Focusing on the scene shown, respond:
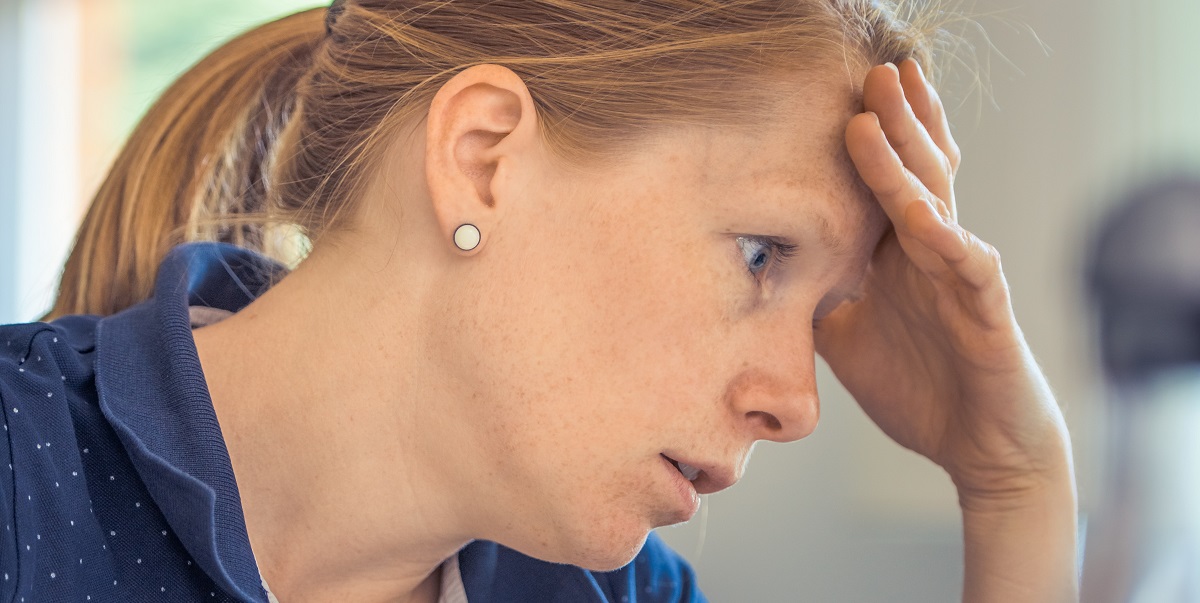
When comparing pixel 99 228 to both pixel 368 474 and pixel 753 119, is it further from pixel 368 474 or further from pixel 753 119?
pixel 753 119

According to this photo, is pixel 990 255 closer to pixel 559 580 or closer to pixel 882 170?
pixel 882 170

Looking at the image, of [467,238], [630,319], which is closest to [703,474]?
[630,319]

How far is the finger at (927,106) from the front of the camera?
831 mm

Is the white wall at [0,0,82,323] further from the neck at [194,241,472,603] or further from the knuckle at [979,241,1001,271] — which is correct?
the knuckle at [979,241,1001,271]

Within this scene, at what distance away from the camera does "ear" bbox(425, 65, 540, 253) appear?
0.73 meters

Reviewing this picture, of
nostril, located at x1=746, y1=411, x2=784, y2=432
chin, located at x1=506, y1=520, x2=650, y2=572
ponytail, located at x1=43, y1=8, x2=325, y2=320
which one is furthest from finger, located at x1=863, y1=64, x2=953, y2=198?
ponytail, located at x1=43, y1=8, x2=325, y2=320

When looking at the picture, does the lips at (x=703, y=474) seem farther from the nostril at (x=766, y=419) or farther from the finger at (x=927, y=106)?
the finger at (x=927, y=106)

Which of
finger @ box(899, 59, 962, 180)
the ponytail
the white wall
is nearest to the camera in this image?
finger @ box(899, 59, 962, 180)

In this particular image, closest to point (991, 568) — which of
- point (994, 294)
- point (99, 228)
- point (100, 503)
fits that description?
point (994, 294)

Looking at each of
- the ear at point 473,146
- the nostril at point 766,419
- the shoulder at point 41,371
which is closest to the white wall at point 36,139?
the shoulder at point 41,371

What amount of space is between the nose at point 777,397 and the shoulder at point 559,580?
0.87 feet

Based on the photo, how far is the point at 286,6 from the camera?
202cm

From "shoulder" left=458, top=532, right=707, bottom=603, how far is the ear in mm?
331

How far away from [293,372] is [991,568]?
0.62 m
